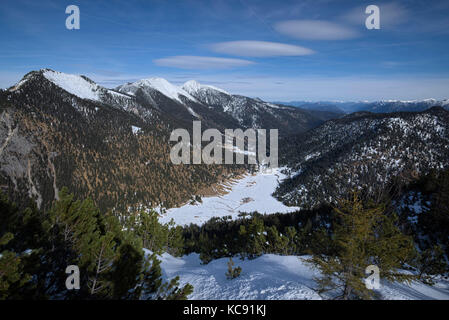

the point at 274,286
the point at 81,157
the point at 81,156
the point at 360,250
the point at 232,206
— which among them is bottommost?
the point at 232,206

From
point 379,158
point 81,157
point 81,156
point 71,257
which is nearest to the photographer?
point 71,257

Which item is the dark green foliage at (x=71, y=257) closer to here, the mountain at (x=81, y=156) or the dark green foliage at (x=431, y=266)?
the dark green foliage at (x=431, y=266)

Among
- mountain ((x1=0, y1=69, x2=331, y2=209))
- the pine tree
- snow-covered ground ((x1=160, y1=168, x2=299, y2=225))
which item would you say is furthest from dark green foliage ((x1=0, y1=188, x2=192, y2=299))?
mountain ((x1=0, y1=69, x2=331, y2=209))

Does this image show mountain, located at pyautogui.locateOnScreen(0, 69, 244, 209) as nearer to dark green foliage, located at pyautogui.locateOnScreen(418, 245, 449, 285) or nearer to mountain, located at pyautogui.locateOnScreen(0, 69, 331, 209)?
mountain, located at pyautogui.locateOnScreen(0, 69, 331, 209)

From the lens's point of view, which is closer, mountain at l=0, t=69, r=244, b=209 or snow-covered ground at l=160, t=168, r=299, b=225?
mountain at l=0, t=69, r=244, b=209

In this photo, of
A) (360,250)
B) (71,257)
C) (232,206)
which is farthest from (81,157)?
(360,250)

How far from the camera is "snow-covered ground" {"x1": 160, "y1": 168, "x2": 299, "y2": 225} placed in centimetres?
12700

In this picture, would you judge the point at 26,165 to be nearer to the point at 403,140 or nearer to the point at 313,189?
the point at 313,189

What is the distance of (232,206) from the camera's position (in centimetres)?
14638

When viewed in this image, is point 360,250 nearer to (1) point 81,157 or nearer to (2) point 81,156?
(1) point 81,157

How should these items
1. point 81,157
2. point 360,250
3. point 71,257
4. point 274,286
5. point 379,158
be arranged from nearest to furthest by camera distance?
point 360,250
point 71,257
point 274,286
point 81,157
point 379,158

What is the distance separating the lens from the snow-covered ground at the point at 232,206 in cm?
12700

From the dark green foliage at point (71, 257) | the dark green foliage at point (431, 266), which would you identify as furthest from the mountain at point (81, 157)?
the dark green foliage at point (431, 266)
